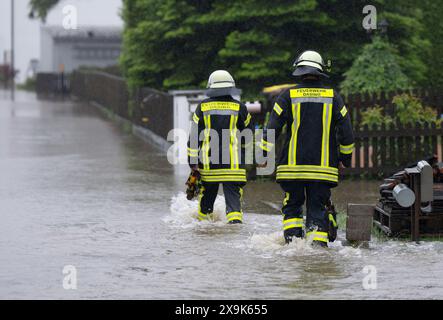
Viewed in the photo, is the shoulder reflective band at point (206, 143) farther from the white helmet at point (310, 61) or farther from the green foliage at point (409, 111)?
the green foliage at point (409, 111)

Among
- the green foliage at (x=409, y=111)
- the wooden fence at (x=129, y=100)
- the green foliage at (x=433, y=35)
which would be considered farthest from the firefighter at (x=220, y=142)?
the green foliage at (x=433, y=35)

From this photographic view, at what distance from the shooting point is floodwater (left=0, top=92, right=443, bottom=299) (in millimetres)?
8930

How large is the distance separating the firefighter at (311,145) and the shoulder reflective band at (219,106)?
1754mm

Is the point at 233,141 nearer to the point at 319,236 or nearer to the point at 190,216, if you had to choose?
the point at 190,216

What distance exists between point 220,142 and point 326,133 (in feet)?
6.43

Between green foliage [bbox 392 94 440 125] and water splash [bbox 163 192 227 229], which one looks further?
green foliage [bbox 392 94 440 125]

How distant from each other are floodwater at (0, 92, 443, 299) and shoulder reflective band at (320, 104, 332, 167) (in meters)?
0.85

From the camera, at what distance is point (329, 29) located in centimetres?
2386

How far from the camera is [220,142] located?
41.3 ft
